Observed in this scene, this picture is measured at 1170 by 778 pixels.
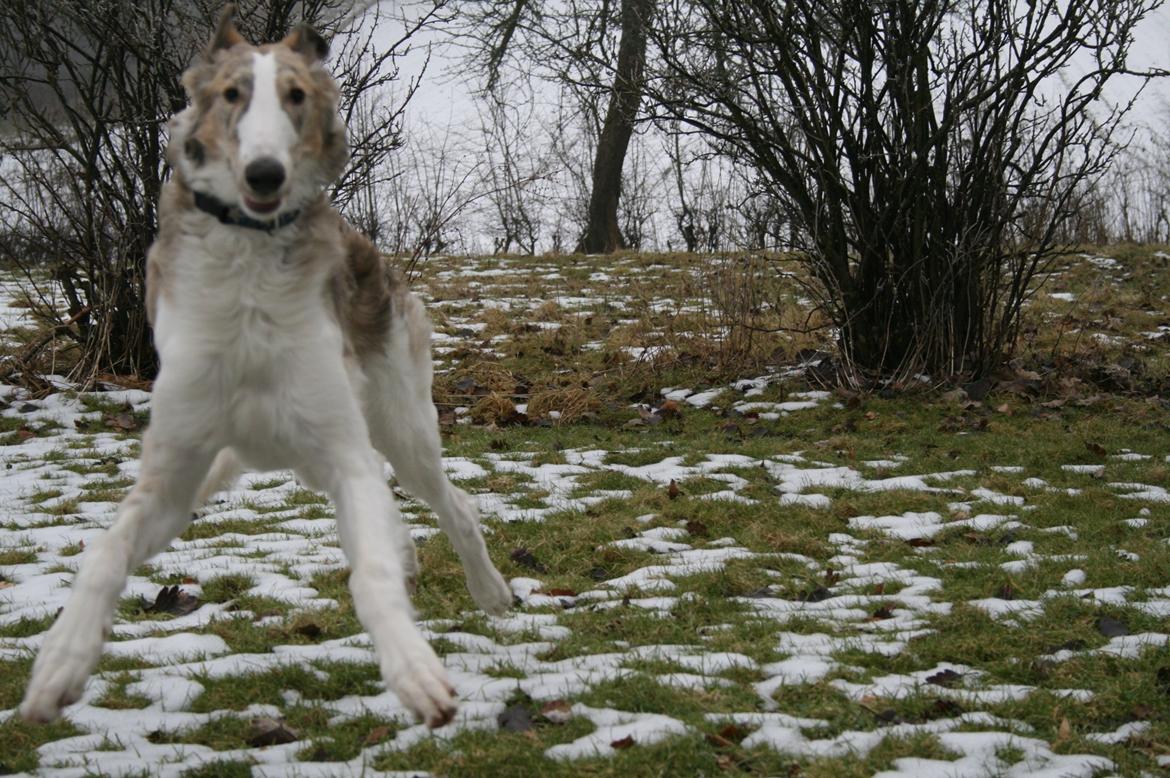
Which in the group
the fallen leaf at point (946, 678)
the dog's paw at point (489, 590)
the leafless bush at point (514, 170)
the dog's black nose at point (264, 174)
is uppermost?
the leafless bush at point (514, 170)

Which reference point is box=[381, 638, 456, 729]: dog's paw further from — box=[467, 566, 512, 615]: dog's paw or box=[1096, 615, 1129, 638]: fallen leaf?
box=[1096, 615, 1129, 638]: fallen leaf

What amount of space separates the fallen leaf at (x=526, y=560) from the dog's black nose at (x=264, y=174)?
8.66 feet

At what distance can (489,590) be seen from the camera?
13.7ft

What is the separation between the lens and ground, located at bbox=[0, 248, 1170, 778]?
323 centimetres

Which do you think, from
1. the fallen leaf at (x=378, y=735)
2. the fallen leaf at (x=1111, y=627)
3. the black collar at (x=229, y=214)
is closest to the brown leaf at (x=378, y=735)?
the fallen leaf at (x=378, y=735)

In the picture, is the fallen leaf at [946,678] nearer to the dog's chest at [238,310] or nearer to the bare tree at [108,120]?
the dog's chest at [238,310]

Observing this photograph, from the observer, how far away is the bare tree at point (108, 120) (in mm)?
8219

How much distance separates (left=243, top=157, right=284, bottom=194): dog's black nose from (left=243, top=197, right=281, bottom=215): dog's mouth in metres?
0.06

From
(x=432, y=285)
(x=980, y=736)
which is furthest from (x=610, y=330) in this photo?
(x=980, y=736)

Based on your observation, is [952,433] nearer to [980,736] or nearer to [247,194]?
[980,736]

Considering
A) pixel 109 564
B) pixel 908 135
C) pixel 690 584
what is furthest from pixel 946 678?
pixel 908 135

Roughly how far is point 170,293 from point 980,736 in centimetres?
254

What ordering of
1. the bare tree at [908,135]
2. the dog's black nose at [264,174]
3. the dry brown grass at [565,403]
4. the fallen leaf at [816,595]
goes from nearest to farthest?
the dog's black nose at [264,174], the fallen leaf at [816,595], the bare tree at [908,135], the dry brown grass at [565,403]

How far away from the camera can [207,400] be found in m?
3.03
